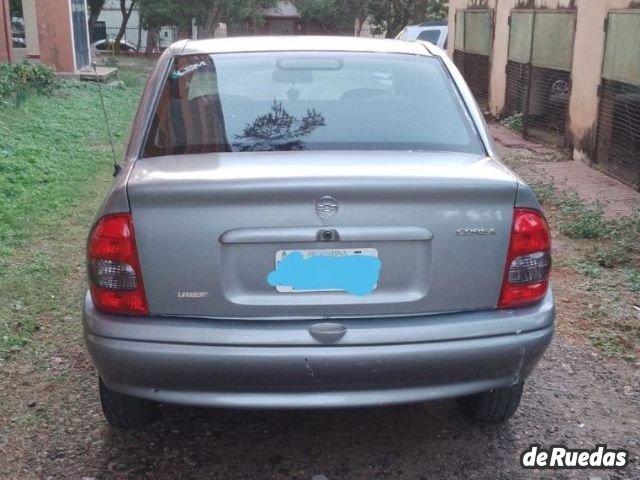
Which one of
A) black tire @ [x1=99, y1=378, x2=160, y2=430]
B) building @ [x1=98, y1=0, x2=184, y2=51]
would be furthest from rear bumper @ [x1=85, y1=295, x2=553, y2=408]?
building @ [x1=98, y1=0, x2=184, y2=51]

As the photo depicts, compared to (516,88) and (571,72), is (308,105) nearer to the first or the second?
(571,72)

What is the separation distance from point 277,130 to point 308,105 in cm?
25

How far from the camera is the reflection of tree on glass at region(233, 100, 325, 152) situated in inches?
129

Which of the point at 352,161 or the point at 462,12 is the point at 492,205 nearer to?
the point at 352,161

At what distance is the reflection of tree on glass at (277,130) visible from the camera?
3.28m

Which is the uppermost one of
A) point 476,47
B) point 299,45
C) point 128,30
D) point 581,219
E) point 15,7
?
point 15,7

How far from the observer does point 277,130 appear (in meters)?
3.40

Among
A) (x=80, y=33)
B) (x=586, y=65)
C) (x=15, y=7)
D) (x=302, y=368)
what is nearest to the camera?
(x=302, y=368)

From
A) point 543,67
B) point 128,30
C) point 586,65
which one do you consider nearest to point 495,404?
point 586,65

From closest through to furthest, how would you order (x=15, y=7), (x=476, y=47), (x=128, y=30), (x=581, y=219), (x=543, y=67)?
(x=581, y=219)
(x=543, y=67)
(x=476, y=47)
(x=15, y=7)
(x=128, y=30)

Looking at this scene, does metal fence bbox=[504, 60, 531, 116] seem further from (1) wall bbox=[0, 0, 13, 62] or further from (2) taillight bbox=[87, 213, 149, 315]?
(2) taillight bbox=[87, 213, 149, 315]

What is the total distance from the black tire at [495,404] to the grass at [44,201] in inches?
97.4

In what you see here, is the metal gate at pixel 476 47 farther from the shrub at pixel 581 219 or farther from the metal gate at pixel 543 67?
the shrub at pixel 581 219

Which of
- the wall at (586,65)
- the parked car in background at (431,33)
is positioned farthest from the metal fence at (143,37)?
the wall at (586,65)
